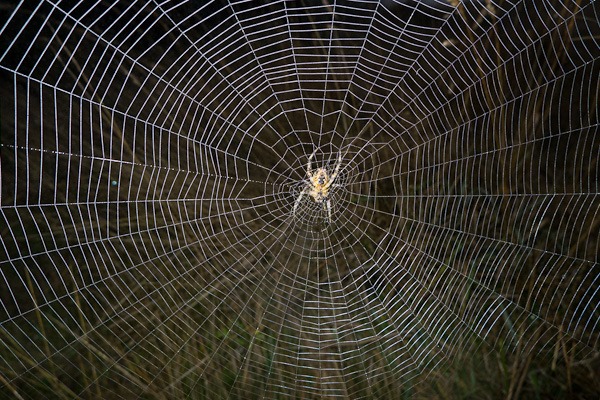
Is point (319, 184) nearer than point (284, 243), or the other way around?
point (319, 184)

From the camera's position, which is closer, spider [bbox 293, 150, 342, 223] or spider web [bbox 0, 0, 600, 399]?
spider web [bbox 0, 0, 600, 399]

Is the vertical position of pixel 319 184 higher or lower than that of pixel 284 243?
higher

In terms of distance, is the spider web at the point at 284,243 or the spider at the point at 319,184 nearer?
the spider web at the point at 284,243

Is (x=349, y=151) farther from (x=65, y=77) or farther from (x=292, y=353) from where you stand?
(x=65, y=77)

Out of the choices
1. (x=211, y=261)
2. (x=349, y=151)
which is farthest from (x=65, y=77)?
(x=349, y=151)
